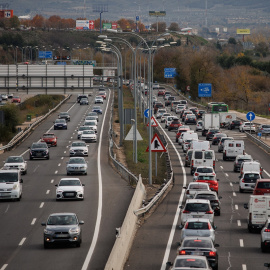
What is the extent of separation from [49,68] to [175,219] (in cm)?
3836

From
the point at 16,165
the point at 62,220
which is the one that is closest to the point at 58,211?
the point at 62,220

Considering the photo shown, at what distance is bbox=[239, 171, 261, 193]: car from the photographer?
43.9m

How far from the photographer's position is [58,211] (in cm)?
3553

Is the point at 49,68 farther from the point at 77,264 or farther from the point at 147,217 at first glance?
the point at 77,264

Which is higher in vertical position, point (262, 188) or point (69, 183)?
point (262, 188)

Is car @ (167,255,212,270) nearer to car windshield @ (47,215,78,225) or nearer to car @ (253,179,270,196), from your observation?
car windshield @ (47,215,78,225)

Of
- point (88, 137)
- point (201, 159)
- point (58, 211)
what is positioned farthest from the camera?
point (88, 137)

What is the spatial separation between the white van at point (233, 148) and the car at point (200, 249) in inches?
1505

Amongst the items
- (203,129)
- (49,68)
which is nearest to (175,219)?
(49,68)

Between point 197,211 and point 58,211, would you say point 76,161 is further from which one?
point 197,211

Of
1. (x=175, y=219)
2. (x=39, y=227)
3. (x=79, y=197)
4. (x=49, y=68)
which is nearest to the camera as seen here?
(x=39, y=227)

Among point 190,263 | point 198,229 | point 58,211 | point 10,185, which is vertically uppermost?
point 190,263

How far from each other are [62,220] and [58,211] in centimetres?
790

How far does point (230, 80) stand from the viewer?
15138cm
